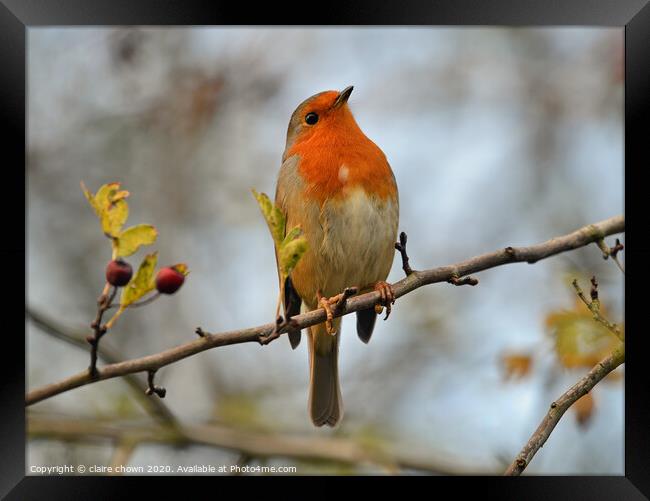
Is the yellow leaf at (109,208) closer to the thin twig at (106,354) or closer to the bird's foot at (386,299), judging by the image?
the thin twig at (106,354)

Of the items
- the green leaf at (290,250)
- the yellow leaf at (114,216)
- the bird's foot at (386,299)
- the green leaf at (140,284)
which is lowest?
the green leaf at (140,284)

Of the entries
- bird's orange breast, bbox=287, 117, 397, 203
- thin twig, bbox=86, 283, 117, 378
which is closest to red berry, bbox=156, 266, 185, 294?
thin twig, bbox=86, 283, 117, 378

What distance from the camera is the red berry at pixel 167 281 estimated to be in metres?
2.13

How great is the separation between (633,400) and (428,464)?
1.02 metres

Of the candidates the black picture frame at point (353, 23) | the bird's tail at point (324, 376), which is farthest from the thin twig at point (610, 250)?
the bird's tail at point (324, 376)

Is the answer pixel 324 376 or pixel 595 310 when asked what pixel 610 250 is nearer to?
pixel 595 310

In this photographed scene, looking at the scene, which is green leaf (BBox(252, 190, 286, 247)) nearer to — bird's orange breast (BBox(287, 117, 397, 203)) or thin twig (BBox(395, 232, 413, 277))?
thin twig (BBox(395, 232, 413, 277))

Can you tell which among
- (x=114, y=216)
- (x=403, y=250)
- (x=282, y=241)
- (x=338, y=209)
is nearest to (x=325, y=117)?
(x=338, y=209)

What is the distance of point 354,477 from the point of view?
342 centimetres

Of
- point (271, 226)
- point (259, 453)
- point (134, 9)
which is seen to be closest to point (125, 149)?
point (134, 9)

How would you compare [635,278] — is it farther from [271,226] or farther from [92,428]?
[92,428]

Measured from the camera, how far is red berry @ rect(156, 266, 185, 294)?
2.13 m

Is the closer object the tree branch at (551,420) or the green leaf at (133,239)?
the green leaf at (133,239)

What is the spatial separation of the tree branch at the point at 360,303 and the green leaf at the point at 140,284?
181mm
